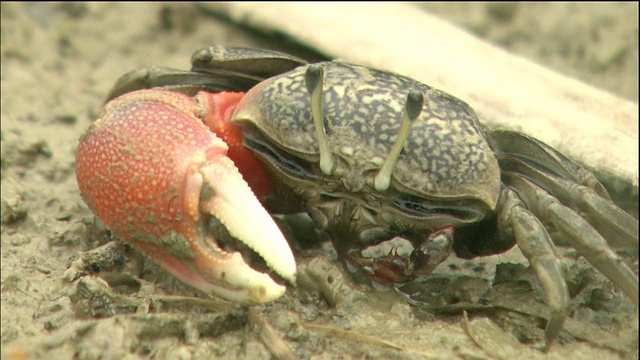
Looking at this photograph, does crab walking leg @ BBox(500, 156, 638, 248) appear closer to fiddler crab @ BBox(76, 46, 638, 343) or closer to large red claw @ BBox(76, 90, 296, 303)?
fiddler crab @ BBox(76, 46, 638, 343)

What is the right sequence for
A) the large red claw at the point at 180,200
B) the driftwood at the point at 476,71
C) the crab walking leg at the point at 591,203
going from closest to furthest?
the large red claw at the point at 180,200
the crab walking leg at the point at 591,203
the driftwood at the point at 476,71

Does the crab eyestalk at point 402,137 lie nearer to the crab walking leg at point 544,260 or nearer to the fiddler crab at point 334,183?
the fiddler crab at point 334,183

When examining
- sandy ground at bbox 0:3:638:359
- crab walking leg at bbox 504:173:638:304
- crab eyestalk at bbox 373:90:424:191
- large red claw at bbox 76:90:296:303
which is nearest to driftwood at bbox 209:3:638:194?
sandy ground at bbox 0:3:638:359

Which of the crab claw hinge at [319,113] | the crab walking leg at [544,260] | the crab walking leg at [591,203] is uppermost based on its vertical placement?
the crab claw hinge at [319,113]

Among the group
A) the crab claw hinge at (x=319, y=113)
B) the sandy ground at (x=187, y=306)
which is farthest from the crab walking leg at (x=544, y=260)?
the crab claw hinge at (x=319, y=113)

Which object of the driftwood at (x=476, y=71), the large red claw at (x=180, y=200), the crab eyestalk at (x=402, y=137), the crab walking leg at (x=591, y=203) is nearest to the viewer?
the large red claw at (x=180, y=200)

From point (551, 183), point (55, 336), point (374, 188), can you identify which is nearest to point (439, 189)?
point (374, 188)

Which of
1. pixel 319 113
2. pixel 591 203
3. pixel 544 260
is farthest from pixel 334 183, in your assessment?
pixel 591 203

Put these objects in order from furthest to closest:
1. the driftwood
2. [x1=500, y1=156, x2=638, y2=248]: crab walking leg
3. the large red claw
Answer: the driftwood → [x1=500, y1=156, x2=638, y2=248]: crab walking leg → the large red claw
